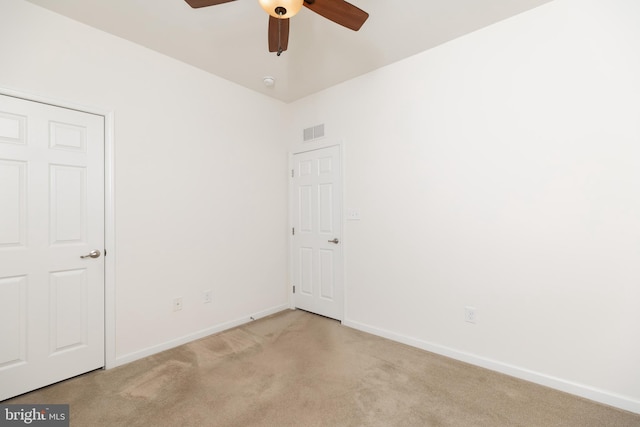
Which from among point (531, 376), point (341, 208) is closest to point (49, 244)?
point (341, 208)

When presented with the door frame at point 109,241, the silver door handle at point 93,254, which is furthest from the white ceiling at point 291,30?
the silver door handle at point 93,254

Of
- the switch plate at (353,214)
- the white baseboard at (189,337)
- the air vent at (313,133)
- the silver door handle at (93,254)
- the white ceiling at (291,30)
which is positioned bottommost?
the white baseboard at (189,337)

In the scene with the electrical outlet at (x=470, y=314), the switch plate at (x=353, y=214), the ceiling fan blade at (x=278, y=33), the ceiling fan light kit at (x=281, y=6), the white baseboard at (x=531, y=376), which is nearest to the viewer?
the ceiling fan light kit at (x=281, y=6)

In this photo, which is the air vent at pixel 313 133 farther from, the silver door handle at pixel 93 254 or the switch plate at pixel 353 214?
the silver door handle at pixel 93 254

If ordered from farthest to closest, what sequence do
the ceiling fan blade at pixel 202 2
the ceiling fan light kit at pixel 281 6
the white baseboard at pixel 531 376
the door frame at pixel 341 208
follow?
1. the door frame at pixel 341 208
2. the white baseboard at pixel 531 376
3. the ceiling fan blade at pixel 202 2
4. the ceiling fan light kit at pixel 281 6

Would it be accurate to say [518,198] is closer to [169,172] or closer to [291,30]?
[291,30]

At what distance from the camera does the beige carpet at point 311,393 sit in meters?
1.82

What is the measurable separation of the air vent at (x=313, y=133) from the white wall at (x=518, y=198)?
2.06 ft

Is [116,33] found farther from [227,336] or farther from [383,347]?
[383,347]

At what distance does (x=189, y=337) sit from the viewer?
295 centimetres

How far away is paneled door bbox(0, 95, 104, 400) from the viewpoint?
6.70 feet

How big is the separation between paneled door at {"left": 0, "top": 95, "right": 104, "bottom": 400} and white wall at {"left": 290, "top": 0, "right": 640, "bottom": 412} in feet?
8.19

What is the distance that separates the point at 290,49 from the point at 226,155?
4.34 feet

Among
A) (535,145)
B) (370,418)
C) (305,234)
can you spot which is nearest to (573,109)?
(535,145)
